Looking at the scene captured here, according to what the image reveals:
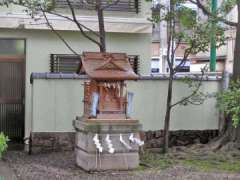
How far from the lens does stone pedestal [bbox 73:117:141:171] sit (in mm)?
10344

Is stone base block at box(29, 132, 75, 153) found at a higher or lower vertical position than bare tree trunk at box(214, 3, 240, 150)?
lower

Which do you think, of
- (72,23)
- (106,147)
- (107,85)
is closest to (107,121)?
(106,147)

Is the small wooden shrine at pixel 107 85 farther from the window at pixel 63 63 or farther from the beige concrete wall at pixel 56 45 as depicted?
the window at pixel 63 63

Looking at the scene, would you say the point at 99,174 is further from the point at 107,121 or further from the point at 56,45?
the point at 56,45

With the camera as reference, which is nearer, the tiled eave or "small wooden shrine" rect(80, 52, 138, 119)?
"small wooden shrine" rect(80, 52, 138, 119)

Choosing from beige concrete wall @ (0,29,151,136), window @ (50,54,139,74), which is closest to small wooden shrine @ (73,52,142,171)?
beige concrete wall @ (0,29,151,136)

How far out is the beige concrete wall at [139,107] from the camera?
13.2 metres

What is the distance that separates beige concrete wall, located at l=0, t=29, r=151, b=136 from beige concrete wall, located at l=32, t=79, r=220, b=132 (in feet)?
5.60

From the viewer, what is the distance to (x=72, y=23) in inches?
604

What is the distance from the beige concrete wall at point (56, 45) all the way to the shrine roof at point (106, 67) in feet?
15.0

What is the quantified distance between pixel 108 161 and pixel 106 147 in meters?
0.26

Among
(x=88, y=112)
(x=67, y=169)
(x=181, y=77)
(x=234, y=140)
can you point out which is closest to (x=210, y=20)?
(x=181, y=77)

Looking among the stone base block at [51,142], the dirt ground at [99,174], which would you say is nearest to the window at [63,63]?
the stone base block at [51,142]

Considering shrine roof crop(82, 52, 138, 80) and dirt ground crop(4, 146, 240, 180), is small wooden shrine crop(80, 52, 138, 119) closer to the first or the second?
shrine roof crop(82, 52, 138, 80)
